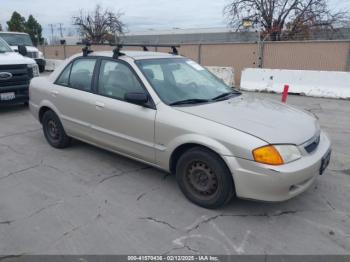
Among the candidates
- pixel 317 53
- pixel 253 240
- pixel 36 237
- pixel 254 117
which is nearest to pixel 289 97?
pixel 317 53

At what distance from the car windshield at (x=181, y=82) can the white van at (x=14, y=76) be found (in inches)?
200

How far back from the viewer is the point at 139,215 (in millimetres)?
3299

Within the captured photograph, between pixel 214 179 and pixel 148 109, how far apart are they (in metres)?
1.14

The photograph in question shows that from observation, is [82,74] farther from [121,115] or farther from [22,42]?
[22,42]

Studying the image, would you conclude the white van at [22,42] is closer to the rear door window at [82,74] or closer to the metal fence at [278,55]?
the metal fence at [278,55]

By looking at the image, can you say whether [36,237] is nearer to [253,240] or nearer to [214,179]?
[214,179]

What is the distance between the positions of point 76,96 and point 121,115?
1.04 metres

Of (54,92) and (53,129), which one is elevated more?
(54,92)

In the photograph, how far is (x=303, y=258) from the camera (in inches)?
106

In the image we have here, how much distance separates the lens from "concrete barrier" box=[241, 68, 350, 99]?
1011cm

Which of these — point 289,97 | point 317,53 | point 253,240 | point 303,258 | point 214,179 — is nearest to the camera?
point 303,258

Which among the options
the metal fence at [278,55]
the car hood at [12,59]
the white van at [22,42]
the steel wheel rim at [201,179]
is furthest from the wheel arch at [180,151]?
the white van at [22,42]

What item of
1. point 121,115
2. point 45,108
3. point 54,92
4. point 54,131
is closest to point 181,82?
point 121,115

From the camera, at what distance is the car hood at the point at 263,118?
10.1 ft
